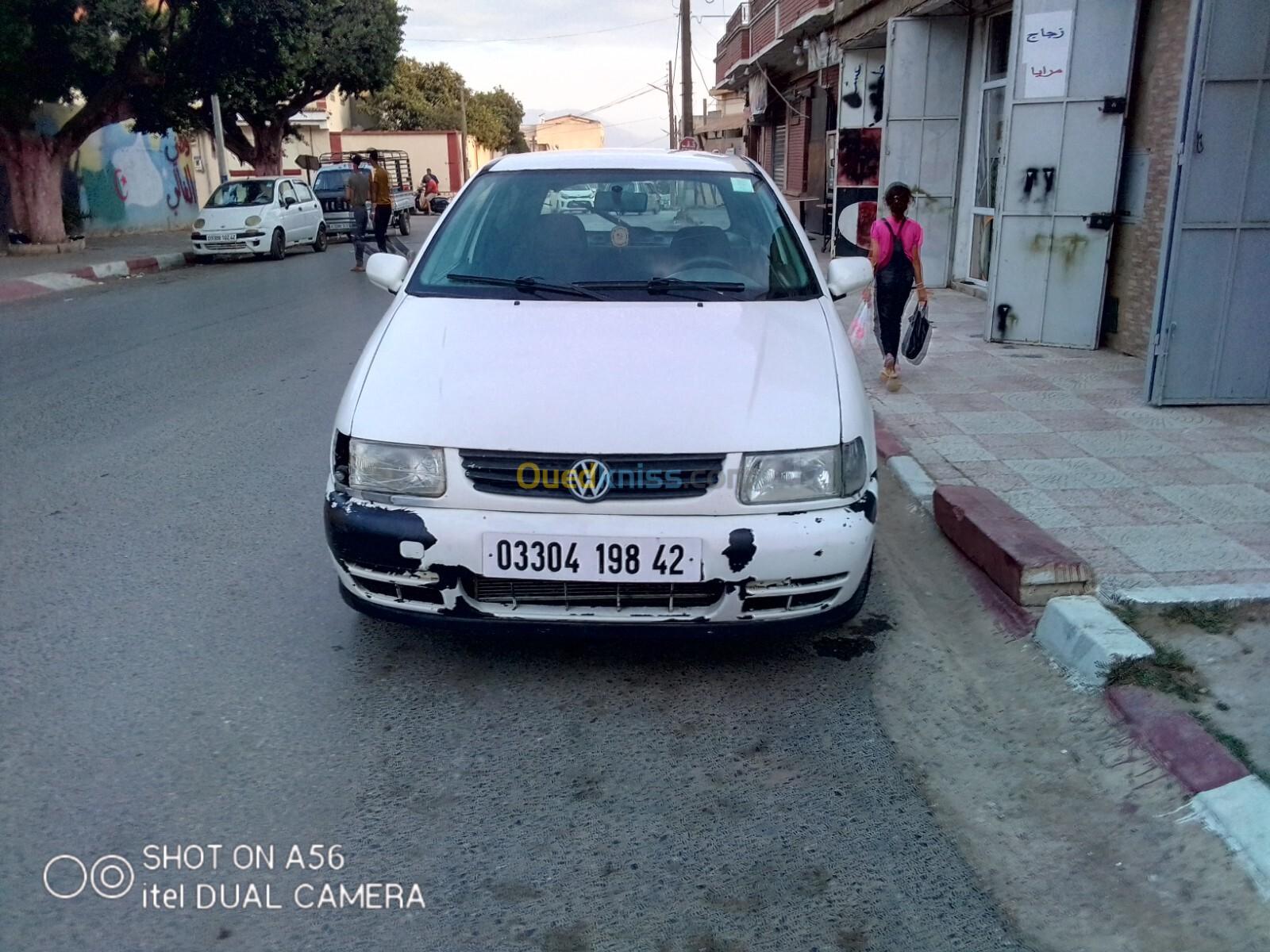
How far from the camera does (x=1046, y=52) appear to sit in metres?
8.80

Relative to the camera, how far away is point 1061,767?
313cm

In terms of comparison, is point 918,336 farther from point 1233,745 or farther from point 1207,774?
point 1207,774

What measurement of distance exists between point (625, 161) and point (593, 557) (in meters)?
2.33

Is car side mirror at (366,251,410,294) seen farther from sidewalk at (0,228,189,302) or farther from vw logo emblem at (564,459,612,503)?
sidewalk at (0,228,189,302)

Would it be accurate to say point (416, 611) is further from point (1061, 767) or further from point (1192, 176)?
point (1192, 176)

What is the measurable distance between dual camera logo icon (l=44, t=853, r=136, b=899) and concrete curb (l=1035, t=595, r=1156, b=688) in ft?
9.45

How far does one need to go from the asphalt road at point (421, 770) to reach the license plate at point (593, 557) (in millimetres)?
247

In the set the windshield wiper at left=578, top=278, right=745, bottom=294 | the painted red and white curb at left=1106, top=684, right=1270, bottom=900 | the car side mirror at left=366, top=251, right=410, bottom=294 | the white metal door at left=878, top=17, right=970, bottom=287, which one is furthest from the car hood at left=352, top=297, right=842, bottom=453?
the white metal door at left=878, top=17, right=970, bottom=287

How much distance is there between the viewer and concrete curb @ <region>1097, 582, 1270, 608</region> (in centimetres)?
386

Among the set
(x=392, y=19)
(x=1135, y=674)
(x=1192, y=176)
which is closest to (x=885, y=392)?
(x=1192, y=176)

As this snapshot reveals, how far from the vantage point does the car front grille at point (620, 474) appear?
3.24 meters

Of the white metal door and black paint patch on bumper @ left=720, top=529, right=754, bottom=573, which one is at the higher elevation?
the white metal door

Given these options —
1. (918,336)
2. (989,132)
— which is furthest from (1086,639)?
(989,132)

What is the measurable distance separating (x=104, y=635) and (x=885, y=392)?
216 inches
